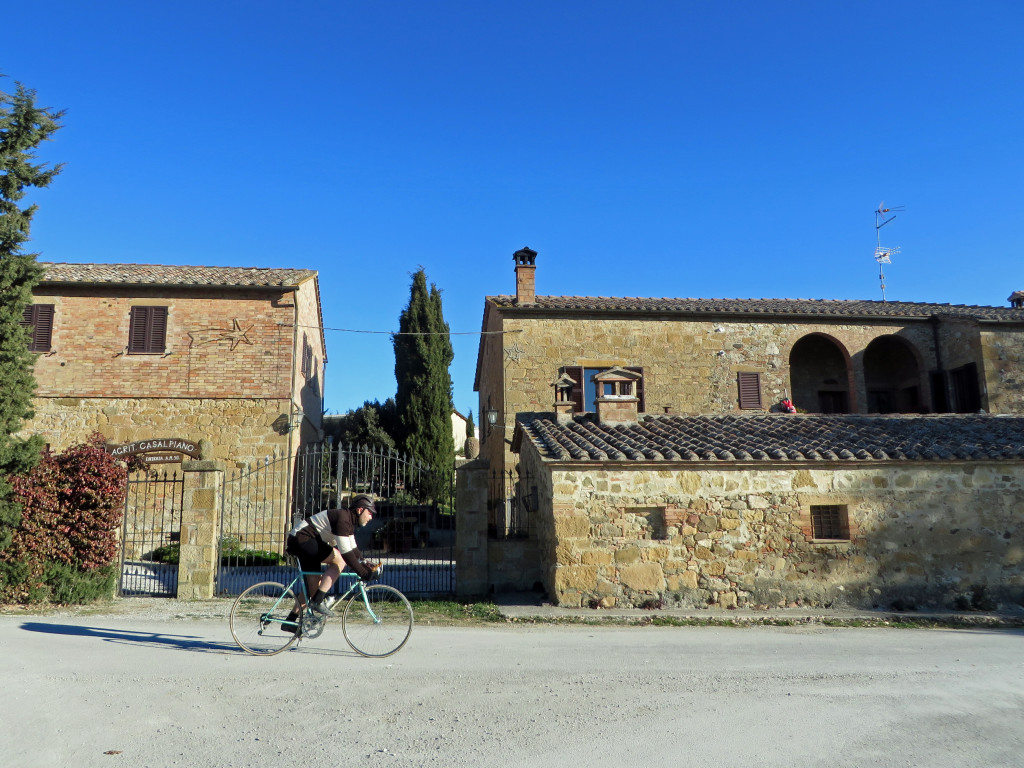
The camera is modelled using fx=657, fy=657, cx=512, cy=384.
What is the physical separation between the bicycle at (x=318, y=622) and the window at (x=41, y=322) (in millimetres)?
13123

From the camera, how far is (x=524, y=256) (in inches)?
737

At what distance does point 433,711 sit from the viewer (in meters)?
4.90

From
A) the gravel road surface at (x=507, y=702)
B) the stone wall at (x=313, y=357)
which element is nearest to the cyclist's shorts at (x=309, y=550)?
the gravel road surface at (x=507, y=702)

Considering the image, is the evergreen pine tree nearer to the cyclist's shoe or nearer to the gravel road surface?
the gravel road surface

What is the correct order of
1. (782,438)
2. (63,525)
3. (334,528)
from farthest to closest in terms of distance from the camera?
(782,438)
(63,525)
(334,528)

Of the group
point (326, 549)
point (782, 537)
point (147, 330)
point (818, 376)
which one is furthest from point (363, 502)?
point (818, 376)

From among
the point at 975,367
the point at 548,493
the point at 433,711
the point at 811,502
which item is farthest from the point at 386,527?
the point at 975,367

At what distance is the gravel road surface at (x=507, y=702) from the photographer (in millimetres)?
4164

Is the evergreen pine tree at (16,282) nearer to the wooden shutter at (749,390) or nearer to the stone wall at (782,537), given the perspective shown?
the stone wall at (782,537)

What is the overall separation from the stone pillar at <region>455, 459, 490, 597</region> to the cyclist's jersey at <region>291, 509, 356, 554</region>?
4069mm

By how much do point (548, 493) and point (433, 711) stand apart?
17.0 ft

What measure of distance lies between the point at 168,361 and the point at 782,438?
14687 millimetres

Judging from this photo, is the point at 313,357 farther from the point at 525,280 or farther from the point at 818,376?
the point at 818,376

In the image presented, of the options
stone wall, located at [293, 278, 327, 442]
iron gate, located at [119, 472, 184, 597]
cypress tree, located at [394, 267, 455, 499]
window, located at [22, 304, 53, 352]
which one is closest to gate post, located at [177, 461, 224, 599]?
iron gate, located at [119, 472, 184, 597]
